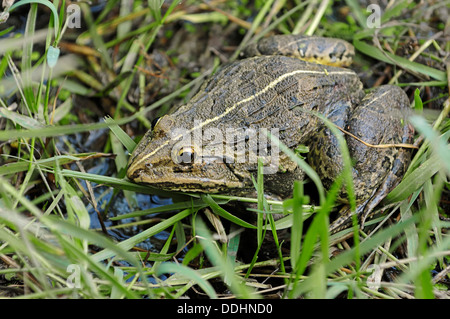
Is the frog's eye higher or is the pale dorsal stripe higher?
the pale dorsal stripe

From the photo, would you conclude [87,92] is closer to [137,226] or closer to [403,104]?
[137,226]

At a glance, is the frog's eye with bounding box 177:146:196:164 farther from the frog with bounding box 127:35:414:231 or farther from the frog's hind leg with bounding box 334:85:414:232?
the frog's hind leg with bounding box 334:85:414:232

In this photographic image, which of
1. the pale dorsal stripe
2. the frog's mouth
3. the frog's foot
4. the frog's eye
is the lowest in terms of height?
the frog's foot

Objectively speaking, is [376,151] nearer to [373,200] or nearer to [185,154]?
[373,200]

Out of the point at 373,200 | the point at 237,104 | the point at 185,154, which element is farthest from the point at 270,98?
the point at 373,200

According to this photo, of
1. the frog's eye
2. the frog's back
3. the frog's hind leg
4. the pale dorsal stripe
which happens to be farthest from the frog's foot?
the frog's eye

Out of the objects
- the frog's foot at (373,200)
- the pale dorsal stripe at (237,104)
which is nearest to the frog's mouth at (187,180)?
the pale dorsal stripe at (237,104)

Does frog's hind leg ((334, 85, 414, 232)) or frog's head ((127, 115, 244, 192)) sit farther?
frog's hind leg ((334, 85, 414, 232))

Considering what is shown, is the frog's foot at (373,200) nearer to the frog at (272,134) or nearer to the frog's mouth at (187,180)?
the frog at (272,134)
